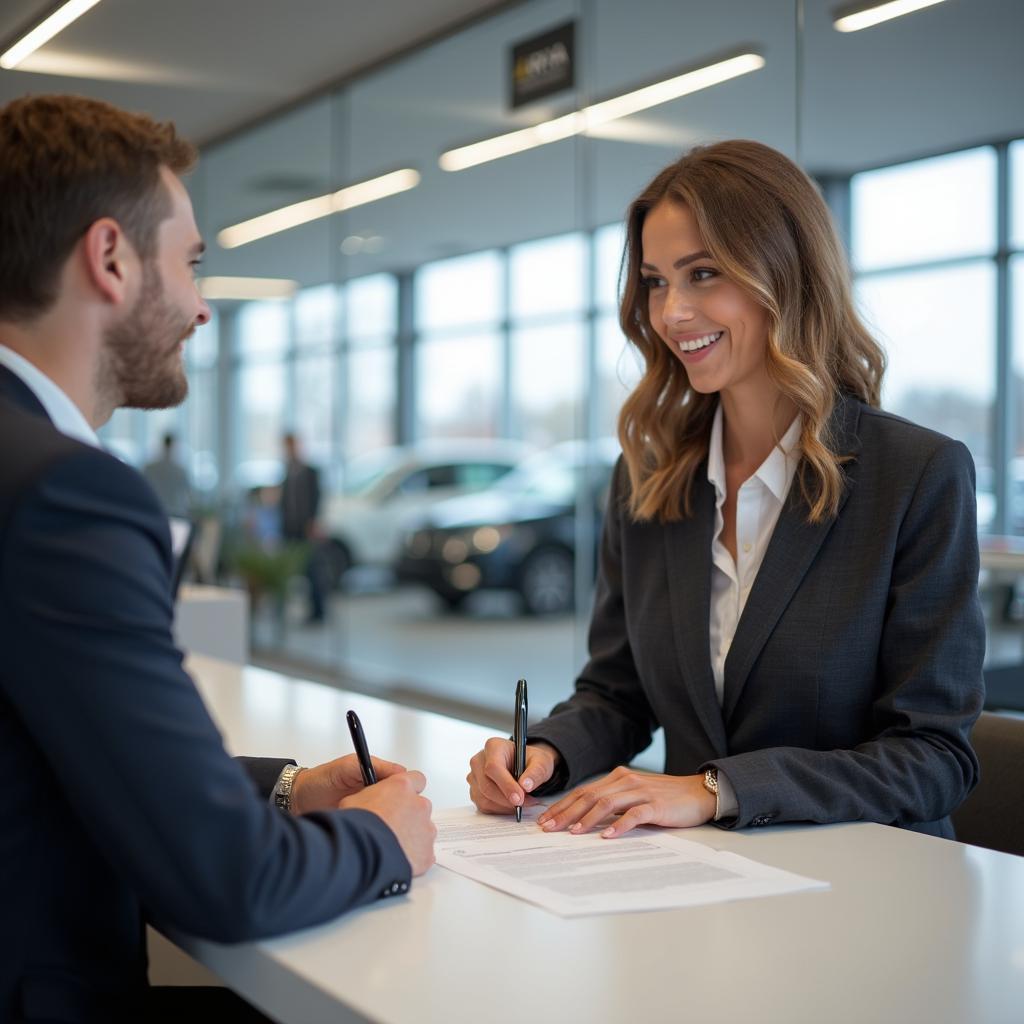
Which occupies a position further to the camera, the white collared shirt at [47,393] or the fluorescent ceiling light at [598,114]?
the fluorescent ceiling light at [598,114]

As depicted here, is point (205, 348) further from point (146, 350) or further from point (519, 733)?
point (146, 350)

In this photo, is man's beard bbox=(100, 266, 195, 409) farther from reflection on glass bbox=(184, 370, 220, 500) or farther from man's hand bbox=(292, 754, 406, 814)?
reflection on glass bbox=(184, 370, 220, 500)

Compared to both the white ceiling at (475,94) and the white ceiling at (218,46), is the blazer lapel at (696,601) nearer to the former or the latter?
the white ceiling at (475,94)

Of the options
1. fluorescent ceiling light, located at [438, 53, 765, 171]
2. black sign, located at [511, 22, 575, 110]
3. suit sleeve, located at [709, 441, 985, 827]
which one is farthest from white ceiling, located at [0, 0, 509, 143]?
suit sleeve, located at [709, 441, 985, 827]

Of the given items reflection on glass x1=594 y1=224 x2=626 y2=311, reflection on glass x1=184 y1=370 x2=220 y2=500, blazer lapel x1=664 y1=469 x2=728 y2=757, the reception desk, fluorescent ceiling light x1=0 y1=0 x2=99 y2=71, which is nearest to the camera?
the reception desk

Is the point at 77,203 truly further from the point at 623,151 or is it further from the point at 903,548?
the point at 623,151

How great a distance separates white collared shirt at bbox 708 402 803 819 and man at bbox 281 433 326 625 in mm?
7227

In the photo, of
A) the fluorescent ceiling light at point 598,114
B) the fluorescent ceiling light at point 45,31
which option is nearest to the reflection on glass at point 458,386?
the fluorescent ceiling light at point 598,114

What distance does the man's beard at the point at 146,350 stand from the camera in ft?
4.32

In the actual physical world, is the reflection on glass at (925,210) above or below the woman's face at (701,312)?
above

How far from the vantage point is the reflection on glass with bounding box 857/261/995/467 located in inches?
176

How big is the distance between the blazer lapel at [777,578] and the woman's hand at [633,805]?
328 millimetres

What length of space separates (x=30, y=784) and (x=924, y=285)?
4300 millimetres

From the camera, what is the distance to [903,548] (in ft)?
6.04
